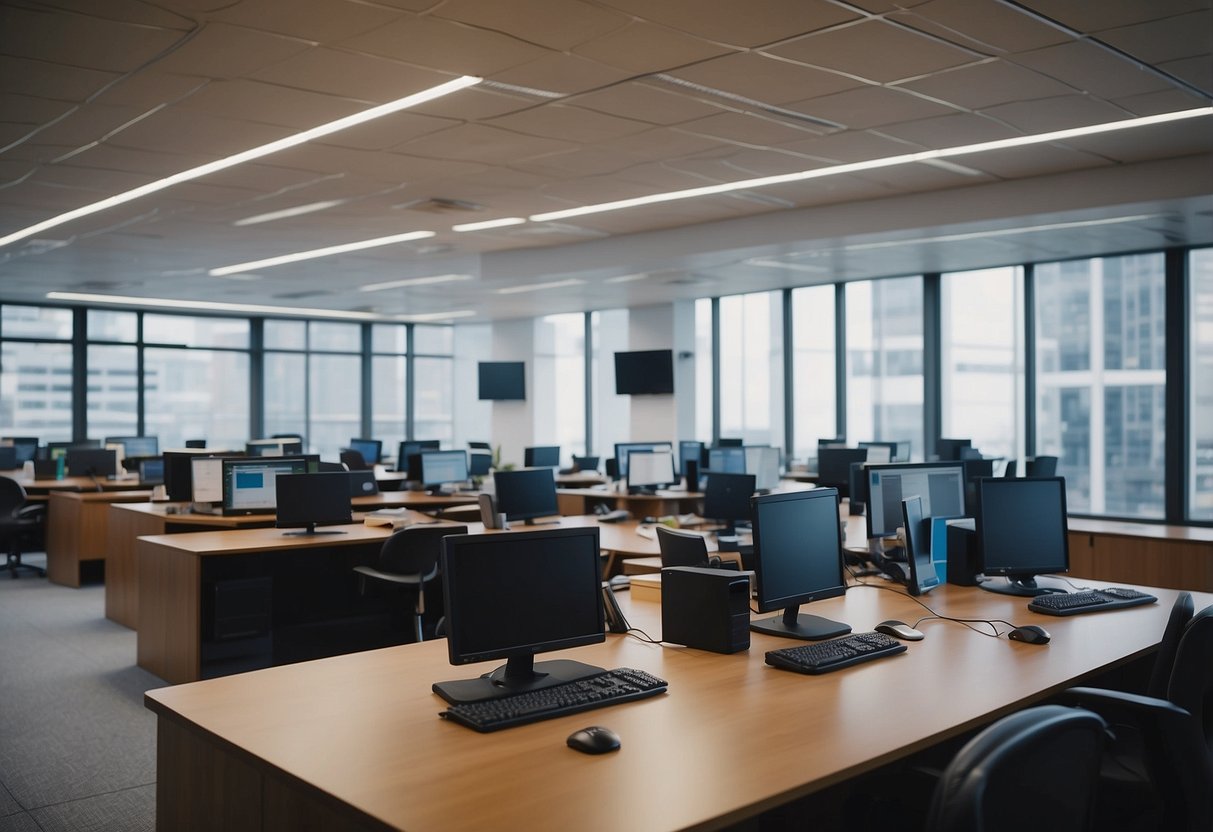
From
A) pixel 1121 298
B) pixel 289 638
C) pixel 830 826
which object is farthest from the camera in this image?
pixel 1121 298

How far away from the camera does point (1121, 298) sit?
10.1 m

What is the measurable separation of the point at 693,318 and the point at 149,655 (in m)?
9.50

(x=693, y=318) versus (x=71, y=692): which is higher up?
(x=693, y=318)

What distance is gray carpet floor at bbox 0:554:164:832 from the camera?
3.70 meters

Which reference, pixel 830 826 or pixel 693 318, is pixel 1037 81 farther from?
pixel 693 318

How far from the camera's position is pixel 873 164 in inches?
277

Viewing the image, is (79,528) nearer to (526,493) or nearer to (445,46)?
(526,493)

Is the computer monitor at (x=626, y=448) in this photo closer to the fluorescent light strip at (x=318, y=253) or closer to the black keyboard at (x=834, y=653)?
the fluorescent light strip at (x=318, y=253)

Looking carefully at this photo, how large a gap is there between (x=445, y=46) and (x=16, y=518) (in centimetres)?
725

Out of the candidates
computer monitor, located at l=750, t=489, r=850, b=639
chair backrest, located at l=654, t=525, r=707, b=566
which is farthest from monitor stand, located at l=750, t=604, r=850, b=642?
chair backrest, located at l=654, t=525, r=707, b=566

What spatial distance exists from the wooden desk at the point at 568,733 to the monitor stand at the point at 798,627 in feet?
0.29

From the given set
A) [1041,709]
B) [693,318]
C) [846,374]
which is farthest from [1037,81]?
[693,318]

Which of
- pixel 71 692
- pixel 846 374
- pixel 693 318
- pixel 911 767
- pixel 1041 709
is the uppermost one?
pixel 693 318

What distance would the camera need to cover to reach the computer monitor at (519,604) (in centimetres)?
252
